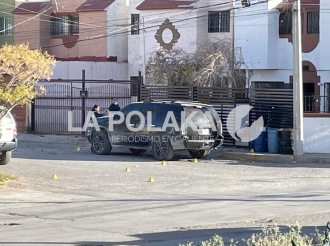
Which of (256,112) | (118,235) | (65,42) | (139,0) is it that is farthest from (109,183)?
(65,42)

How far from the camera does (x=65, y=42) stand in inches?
1839

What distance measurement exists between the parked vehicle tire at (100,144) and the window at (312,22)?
1449 centimetres

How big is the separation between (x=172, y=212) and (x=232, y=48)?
894 inches

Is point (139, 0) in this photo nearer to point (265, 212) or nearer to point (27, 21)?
point (27, 21)

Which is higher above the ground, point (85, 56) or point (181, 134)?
point (85, 56)

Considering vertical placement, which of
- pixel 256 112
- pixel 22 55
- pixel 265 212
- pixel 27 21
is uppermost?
pixel 27 21

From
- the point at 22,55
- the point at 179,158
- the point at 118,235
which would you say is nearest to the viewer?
the point at 118,235

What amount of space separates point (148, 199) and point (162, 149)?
298 inches

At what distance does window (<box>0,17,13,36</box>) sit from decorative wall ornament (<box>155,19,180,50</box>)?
1360cm

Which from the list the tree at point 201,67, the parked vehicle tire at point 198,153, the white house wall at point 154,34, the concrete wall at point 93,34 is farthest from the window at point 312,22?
the concrete wall at point 93,34

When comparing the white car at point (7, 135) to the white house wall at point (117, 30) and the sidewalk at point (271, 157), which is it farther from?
the white house wall at point (117, 30)

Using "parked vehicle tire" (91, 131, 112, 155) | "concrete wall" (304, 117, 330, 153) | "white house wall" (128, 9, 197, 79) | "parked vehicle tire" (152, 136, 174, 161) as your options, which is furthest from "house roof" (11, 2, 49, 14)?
"concrete wall" (304, 117, 330, 153)

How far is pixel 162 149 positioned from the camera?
21.8 meters

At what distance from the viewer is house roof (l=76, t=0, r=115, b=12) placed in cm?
4412
